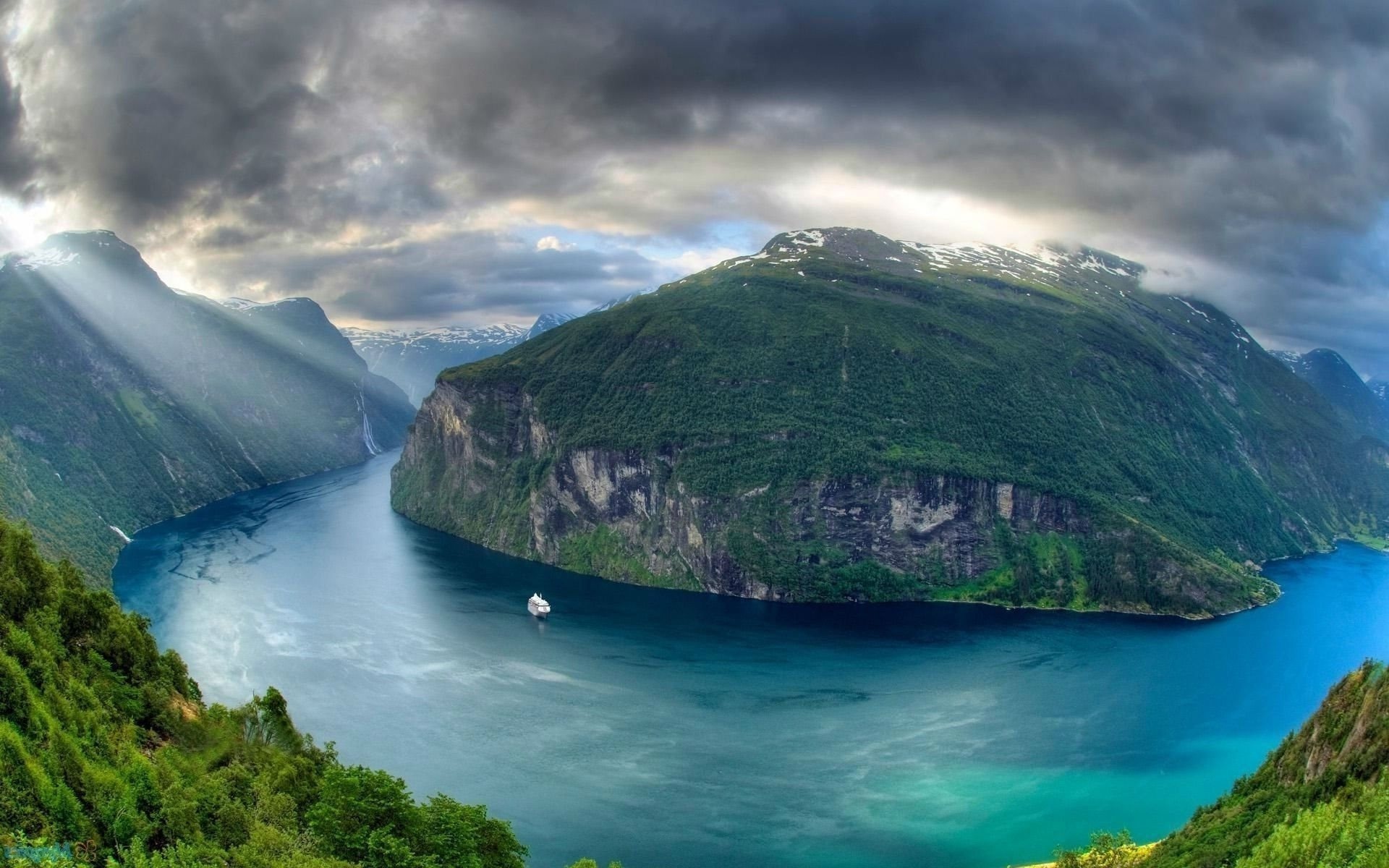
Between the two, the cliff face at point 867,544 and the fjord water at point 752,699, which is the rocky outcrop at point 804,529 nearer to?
the cliff face at point 867,544

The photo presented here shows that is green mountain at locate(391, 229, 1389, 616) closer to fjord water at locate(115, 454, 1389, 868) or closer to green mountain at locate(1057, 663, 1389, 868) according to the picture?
fjord water at locate(115, 454, 1389, 868)

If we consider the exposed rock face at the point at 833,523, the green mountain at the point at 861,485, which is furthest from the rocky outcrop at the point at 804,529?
the green mountain at the point at 861,485

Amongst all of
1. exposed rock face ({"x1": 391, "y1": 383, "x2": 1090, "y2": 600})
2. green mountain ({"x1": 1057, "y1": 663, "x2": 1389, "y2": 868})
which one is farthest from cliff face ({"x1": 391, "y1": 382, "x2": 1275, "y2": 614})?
green mountain ({"x1": 1057, "y1": 663, "x2": 1389, "y2": 868})

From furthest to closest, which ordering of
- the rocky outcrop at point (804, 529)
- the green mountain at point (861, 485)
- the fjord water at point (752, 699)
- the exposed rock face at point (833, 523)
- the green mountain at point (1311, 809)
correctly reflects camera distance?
the exposed rock face at point (833, 523), the rocky outcrop at point (804, 529), the green mountain at point (861, 485), the fjord water at point (752, 699), the green mountain at point (1311, 809)

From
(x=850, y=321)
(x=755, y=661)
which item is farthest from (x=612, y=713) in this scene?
(x=850, y=321)

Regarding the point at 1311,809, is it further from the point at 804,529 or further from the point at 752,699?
the point at 804,529

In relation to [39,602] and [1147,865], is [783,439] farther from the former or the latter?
[39,602]

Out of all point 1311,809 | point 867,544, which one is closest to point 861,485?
point 867,544

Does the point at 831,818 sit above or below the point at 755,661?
below
